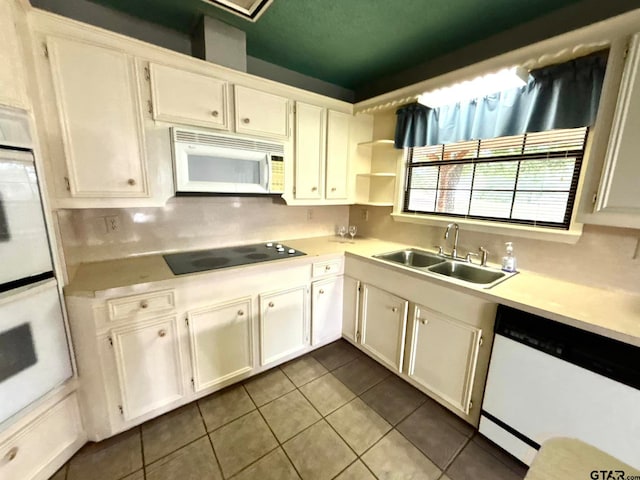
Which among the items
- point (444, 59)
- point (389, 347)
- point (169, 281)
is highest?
point (444, 59)

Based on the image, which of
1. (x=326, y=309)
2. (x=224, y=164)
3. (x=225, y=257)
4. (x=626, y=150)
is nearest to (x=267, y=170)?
(x=224, y=164)

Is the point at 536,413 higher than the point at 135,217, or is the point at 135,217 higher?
the point at 135,217

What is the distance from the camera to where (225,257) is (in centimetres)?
201

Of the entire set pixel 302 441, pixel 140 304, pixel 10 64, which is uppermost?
pixel 10 64

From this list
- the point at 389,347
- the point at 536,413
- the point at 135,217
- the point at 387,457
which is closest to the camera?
the point at 536,413

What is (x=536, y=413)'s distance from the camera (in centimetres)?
133

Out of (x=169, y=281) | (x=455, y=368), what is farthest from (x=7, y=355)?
(x=455, y=368)

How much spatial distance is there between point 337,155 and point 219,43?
124 centimetres

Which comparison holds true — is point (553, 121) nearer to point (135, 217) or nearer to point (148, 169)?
point (148, 169)

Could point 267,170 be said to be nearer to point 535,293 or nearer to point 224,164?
point 224,164

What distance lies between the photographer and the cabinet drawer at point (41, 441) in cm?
113

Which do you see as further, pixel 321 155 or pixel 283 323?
pixel 321 155

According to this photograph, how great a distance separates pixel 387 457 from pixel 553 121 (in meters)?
2.18

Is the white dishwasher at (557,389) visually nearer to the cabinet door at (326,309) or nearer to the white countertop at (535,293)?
the white countertop at (535,293)
